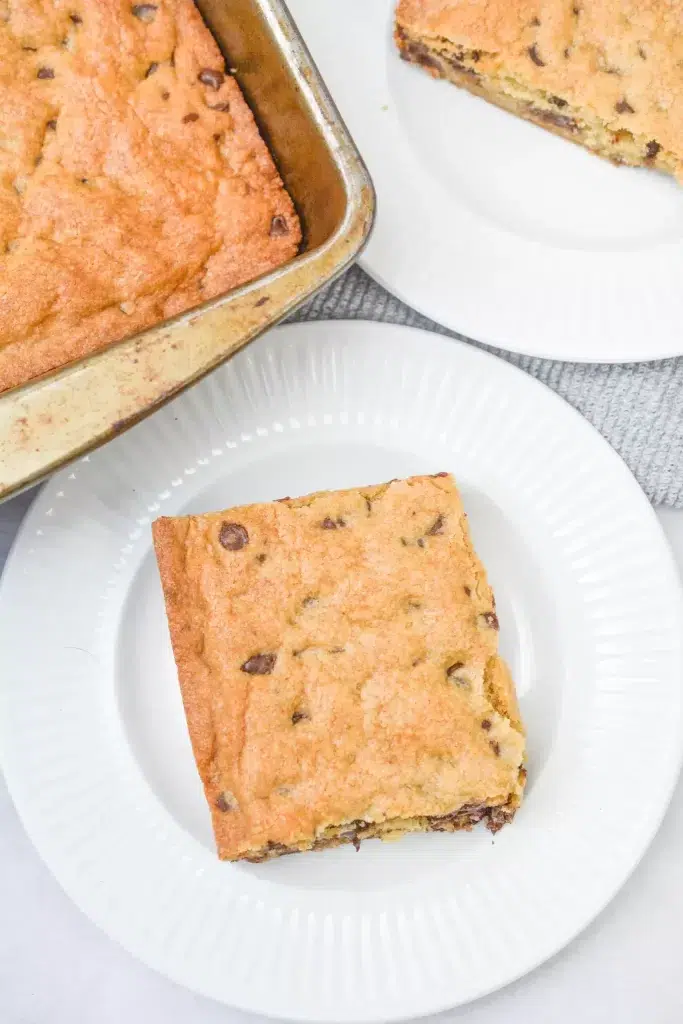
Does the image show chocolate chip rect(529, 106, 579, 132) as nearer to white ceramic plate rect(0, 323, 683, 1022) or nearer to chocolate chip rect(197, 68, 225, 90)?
white ceramic plate rect(0, 323, 683, 1022)

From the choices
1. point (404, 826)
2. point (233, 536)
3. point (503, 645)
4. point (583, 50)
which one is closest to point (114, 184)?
point (233, 536)

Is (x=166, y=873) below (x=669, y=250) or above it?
below

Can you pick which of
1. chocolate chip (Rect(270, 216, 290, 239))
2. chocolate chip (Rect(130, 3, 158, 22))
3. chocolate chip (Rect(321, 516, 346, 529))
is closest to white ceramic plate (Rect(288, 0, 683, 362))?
chocolate chip (Rect(270, 216, 290, 239))

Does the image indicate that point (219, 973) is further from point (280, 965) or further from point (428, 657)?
point (428, 657)

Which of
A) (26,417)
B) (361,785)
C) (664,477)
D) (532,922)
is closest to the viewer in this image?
(26,417)

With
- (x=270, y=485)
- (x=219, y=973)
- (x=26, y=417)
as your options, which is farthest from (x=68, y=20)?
(x=219, y=973)

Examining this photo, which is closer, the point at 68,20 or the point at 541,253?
the point at 68,20
